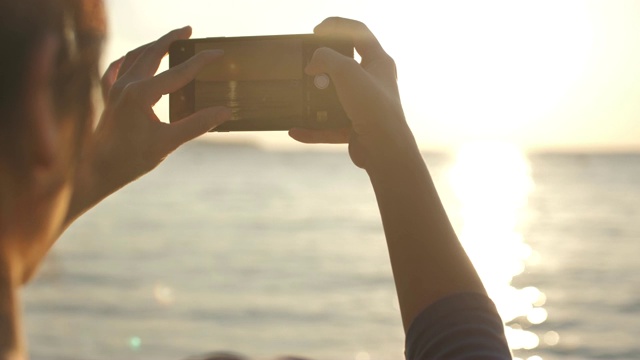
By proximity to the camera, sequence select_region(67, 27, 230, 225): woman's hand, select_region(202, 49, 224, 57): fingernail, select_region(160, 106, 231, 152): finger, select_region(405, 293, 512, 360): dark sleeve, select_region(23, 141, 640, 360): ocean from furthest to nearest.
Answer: select_region(23, 141, 640, 360): ocean, select_region(202, 49, 224, 57): fingernail, select_region(160, 106, 231, 152): finger, select_region(67, 27, 230, 225): woman's hand, select_region(405, 293, 512, 360): dark sleeve

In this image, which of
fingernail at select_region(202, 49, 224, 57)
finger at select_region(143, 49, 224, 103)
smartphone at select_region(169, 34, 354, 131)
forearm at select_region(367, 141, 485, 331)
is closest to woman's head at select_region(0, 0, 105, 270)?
forearm at select_region(367, 141, 485, 331)

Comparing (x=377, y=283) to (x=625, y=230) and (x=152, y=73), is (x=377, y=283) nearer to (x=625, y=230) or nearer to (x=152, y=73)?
(x=625, y=230)

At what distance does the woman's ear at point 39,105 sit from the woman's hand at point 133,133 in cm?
60

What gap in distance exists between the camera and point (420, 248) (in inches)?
39.6

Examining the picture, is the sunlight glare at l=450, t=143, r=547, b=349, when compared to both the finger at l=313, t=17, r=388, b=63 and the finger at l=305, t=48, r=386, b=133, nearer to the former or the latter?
the finger at l=313, t=17, r=388, b=63

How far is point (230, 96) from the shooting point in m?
1.82

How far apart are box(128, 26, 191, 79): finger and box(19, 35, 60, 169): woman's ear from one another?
34.3 inches

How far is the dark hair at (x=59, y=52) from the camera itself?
694mm

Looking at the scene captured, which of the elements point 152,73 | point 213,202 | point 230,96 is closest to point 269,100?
point 230,96

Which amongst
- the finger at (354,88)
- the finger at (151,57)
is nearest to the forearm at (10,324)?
the finger at (354,88)

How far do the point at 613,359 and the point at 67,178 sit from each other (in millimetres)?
9493

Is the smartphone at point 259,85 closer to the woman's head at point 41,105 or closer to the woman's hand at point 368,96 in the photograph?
the woman's hand at point 368,96

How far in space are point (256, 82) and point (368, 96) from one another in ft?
2.10

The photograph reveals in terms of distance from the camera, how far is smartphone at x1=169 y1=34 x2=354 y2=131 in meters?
1.73
